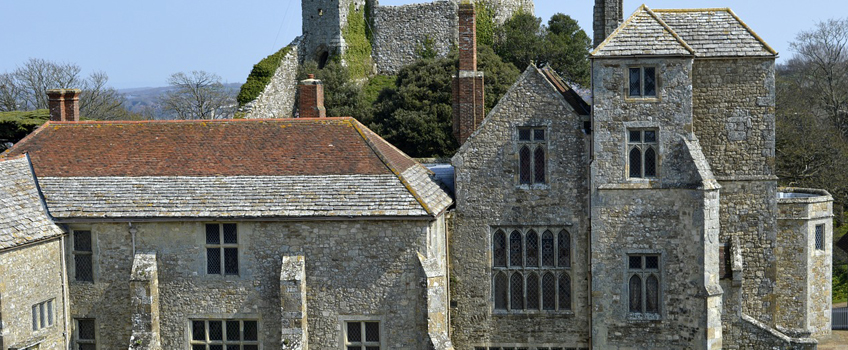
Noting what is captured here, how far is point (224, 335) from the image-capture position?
24234 millimetres

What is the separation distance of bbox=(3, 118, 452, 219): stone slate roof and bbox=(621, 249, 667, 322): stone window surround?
4742 mm

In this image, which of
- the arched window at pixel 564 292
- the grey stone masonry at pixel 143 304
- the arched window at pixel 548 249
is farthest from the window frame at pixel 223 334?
the arched window at pixel 564 292

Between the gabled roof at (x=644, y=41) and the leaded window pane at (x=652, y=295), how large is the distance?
221 inches

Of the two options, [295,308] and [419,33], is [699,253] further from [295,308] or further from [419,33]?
[419,33]

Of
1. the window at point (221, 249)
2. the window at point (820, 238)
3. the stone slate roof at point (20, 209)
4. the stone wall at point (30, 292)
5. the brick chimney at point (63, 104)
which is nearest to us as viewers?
the stone wall at point (30, 292)

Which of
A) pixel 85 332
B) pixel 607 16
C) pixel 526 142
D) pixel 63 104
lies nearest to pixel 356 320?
pixel 526 142

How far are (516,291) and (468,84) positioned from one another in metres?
5.67

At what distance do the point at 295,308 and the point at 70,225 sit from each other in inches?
240

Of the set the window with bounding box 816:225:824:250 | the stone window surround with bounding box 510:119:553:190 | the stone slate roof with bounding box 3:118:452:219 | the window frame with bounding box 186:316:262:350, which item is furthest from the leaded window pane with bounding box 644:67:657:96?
the window frame with bounding box 186:316:262:350

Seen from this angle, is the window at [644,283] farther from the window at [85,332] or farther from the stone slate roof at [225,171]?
the window at [85,332]

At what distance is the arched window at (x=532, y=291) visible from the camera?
84.4ft

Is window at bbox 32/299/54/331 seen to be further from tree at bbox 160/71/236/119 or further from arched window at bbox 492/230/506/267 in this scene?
tree at bbox 160/71/236/119

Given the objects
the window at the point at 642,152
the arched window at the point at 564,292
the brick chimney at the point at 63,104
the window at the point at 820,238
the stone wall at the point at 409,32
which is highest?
the stone wall at the point at 409,32

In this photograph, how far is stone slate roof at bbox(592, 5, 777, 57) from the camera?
78.5 feet
